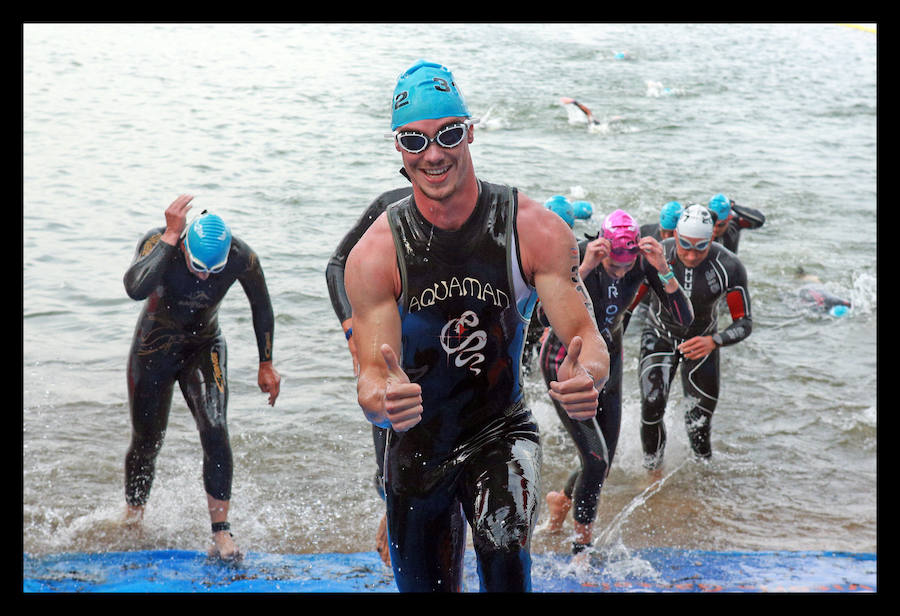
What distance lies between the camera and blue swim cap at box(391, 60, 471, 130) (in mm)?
3977

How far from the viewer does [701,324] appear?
25.6 ft

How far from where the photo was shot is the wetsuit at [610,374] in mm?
6438

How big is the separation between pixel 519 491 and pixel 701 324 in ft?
13.9

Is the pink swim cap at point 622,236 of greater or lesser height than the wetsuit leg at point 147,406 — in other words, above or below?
above

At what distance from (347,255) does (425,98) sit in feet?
6.08

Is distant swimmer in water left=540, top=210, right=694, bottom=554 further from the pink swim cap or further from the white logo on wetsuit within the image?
the white logo on wetsuit

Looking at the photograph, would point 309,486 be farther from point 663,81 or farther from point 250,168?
point 663,81

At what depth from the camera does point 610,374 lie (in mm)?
6656

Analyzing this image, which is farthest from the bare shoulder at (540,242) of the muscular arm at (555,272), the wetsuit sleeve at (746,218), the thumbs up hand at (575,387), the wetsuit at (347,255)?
the wetsuit sleeve at (746,218)

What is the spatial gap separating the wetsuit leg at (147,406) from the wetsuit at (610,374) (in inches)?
98.8

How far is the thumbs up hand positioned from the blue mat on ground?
8.72 feet

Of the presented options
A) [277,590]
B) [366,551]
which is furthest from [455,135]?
[366,551]

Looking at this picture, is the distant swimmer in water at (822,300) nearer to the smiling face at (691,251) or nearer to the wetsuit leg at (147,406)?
the smiling face at (691,251)

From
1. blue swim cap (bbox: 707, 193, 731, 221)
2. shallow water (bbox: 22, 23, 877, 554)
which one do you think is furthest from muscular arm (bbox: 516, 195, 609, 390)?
blue swim cap (bbox: 707, 193, 731, 221)
